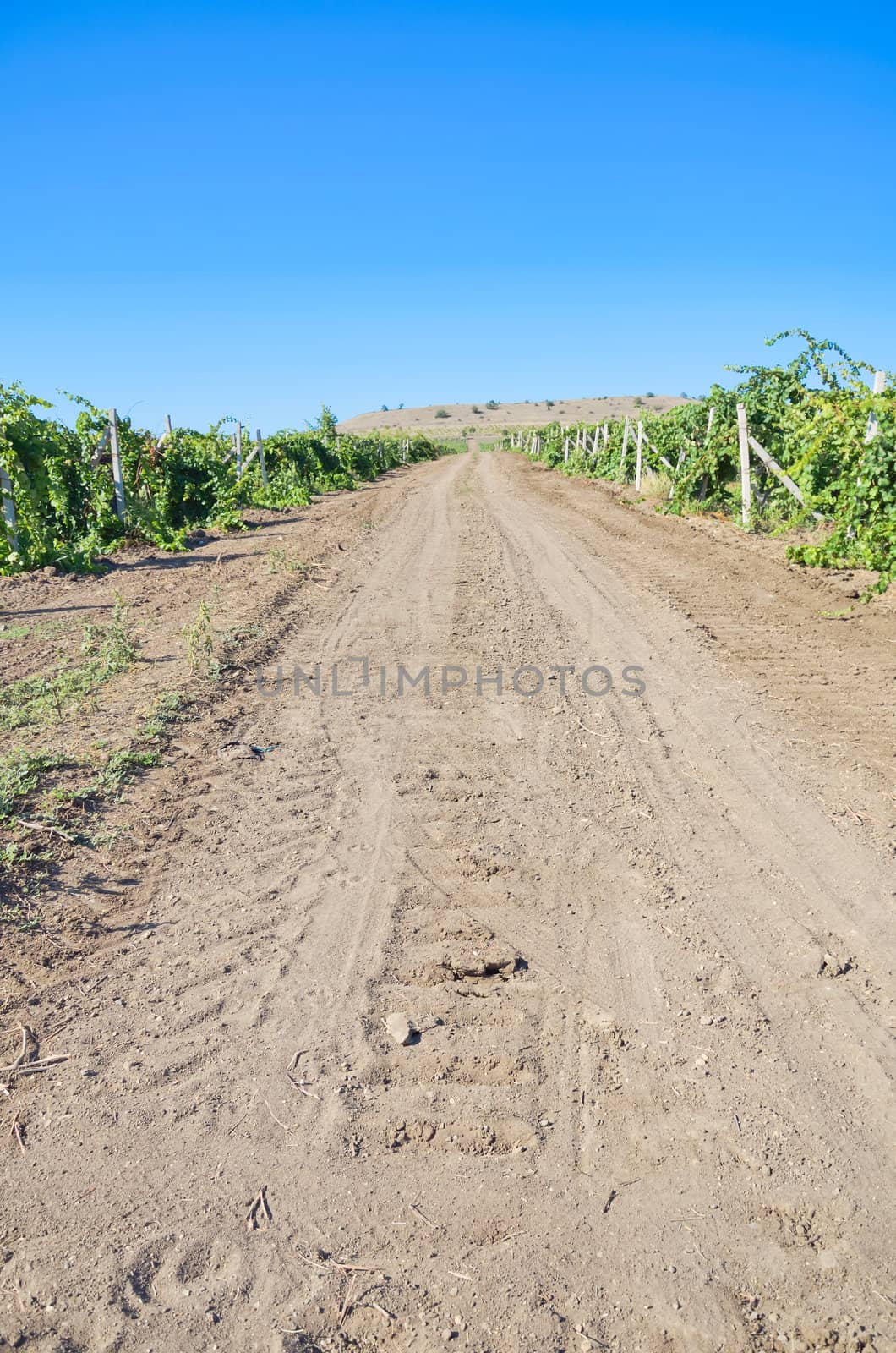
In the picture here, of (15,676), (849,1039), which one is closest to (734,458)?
(15,676)

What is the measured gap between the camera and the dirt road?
7.32 ft

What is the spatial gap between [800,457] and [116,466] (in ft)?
34.0

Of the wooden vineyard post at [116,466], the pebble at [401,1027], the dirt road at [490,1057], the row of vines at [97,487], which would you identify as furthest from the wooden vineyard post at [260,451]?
the pebble at [401,1027]

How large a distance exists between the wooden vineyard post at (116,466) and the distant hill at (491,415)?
93898mm

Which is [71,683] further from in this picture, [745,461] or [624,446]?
[624,446]

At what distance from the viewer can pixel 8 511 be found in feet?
38.0

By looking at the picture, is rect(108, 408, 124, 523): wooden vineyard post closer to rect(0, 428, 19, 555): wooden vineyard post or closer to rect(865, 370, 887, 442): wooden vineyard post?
rect(0, 428, 19, 555): wooden vineyard post

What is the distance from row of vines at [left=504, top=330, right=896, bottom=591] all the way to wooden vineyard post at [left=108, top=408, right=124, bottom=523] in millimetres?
10143

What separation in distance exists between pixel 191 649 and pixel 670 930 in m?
4.70

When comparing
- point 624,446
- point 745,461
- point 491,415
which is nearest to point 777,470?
point 745,461

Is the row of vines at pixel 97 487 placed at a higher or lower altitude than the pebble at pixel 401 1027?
higher

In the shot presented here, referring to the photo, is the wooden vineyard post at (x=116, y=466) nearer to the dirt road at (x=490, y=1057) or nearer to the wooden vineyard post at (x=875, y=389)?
the dirt road at (x=490, y=1057)

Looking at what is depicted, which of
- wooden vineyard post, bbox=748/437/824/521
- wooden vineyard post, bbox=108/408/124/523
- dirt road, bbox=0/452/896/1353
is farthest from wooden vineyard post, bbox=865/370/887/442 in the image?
wooden vineyard post, bbox=108/408/124/523

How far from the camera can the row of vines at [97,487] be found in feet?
37.9
